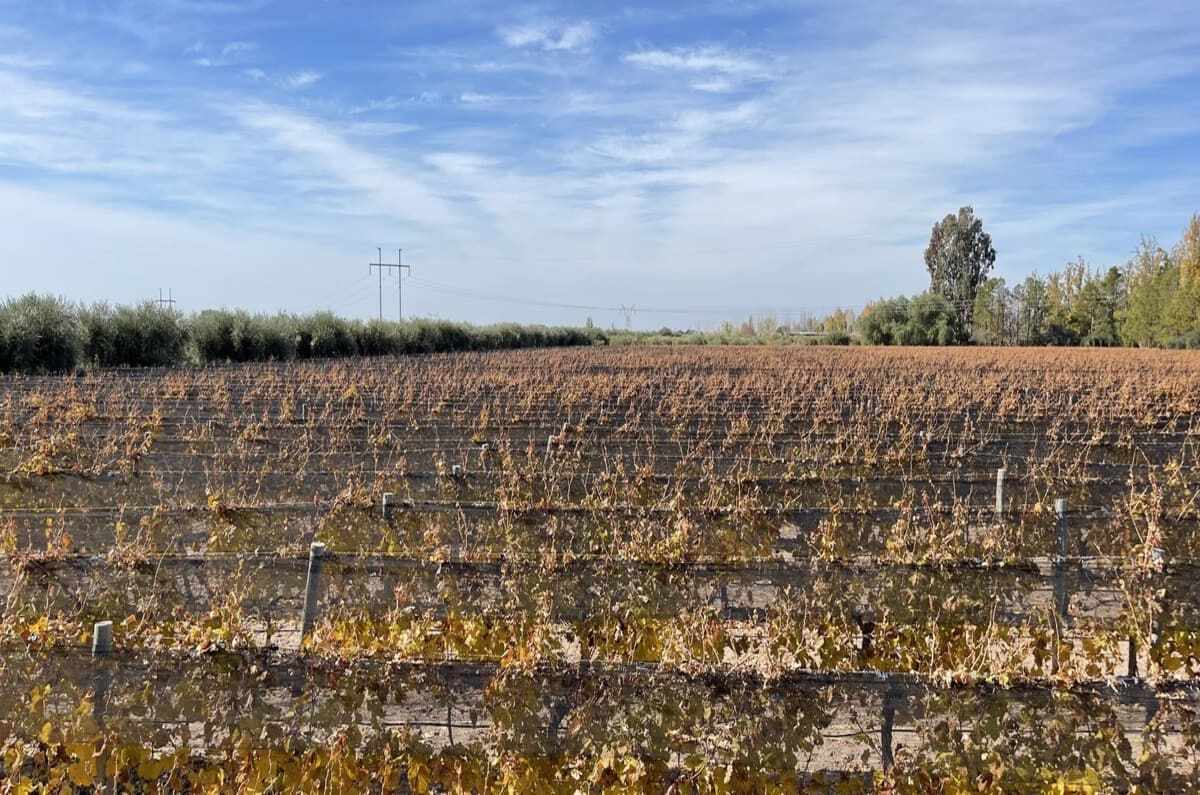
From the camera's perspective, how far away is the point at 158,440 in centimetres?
1255

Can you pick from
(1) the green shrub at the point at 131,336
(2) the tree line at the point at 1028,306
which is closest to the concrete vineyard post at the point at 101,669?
(1) the green shrub at the point at 131,336

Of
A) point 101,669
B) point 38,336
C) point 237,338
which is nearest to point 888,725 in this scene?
point 101,669

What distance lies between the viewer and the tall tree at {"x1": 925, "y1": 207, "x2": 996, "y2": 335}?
88.7 metres

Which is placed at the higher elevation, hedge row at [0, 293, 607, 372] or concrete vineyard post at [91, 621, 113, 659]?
Answer: hedge row at [0, 293, 607, 372]

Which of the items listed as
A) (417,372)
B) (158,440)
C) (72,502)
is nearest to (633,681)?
(72,502)

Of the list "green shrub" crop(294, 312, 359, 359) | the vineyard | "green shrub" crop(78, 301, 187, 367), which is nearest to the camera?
the vineyard

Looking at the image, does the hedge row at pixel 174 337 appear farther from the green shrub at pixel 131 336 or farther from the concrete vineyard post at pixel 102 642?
the concrete vineyard post at pixel 102 642

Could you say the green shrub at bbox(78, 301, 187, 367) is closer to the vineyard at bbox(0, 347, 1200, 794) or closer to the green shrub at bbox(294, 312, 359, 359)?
the green shrub at bbox(294, 312, 359, 359)

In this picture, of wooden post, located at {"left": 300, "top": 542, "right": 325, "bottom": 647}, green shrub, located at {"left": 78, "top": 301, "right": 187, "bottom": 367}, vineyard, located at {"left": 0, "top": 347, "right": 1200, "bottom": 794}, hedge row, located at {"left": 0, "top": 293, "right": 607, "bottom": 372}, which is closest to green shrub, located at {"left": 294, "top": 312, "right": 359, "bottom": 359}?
hedge row, located at {"left": 0, "top": 293, "right": 607, "bottom": 372}

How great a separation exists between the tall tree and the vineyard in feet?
278

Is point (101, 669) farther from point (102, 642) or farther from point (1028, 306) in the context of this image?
point (1028, 306)

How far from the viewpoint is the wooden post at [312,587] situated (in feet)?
16.4

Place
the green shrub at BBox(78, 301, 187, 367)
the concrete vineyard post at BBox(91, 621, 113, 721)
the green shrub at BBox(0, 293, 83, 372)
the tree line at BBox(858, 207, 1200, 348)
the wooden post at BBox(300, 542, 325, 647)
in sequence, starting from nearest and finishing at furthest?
1. the concrete vineyard post at BBox(91, 621, 113, 721)
2. the wooden post at BBox(300, 542, 325, 647)
3. the green shrub at BBox(0, 293, 83, 372)
4. the green shrub at BBox(78, 301, 187, 367)
5. the tree line at BBox(858, 207, 1200, 348)

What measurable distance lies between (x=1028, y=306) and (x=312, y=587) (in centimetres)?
8741
